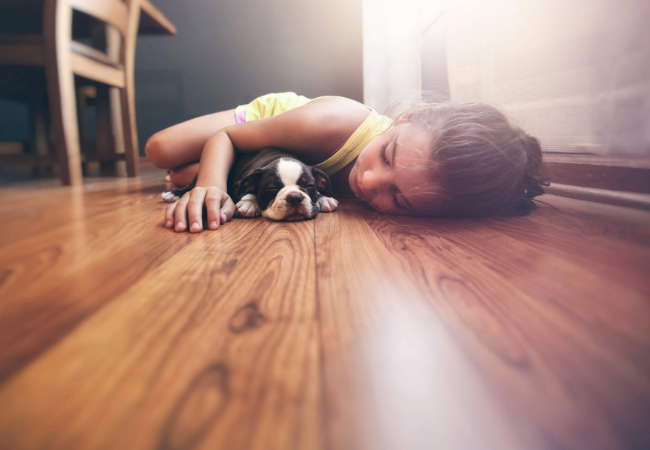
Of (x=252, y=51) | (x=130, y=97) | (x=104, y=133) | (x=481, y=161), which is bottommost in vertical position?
(x=481, y=161)

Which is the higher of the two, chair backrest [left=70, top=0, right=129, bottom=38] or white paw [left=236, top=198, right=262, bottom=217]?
chair backrest [left=70, top=0, right=129, bottom=38]

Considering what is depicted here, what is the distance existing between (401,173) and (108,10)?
6.68 feet

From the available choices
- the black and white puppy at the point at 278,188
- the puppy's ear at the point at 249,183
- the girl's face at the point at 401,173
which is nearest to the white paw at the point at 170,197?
the black and white puppy at the point at 278,188

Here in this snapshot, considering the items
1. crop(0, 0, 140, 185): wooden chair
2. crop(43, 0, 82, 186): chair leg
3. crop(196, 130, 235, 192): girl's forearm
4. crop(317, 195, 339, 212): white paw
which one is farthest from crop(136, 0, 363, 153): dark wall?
crop(317, 195, 339, 212): white paw

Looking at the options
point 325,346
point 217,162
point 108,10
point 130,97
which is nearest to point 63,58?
point 108,10

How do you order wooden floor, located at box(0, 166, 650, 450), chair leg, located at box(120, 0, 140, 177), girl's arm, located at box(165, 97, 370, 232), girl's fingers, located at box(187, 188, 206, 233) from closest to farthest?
1. wooden floor, located at box(0, 166, 650, 450)
2. girl's fingers, located at box(187, 188, 206, 233)
3. girl's arm, located at box(165, 97, 370, 232)
4. chair leg, located at box(120, 0, 140, 177)

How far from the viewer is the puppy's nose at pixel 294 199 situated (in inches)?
41.2

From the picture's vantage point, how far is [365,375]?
31 cm

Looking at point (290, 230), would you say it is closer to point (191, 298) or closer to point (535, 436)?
point (191, 298)

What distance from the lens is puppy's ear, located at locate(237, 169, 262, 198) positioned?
45.6 inches

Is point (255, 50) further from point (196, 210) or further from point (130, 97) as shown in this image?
point (196, 210)

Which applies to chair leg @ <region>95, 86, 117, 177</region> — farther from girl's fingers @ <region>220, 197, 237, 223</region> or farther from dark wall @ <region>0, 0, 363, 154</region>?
girl's fingers @ <region>220, 197, 237, 223</region>

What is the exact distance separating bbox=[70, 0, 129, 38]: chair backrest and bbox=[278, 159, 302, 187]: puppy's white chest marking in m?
1.54

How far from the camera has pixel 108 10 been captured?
2.01 meters
